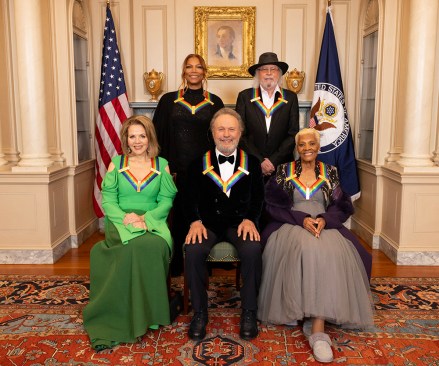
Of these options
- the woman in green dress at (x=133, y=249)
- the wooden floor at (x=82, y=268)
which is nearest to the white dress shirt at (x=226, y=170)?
the woman in green dress at (x=133, y=249)

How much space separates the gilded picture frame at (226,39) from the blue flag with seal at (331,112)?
35.4 inches

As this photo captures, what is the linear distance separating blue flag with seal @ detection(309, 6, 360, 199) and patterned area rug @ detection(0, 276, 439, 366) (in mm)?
2046

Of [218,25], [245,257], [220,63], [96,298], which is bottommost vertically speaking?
[96,298]

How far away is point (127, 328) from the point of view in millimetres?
3053

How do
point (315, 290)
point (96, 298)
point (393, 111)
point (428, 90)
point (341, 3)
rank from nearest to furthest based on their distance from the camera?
1. point (315, 290)
2. point (96, 298)
3. point (428, 90)
4. point (393, 111)
5. point (341, 3)

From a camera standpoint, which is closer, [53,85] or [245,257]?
[245,257]

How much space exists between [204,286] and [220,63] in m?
3.56

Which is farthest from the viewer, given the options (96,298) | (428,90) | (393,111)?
(393,111)

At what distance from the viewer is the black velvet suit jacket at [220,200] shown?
134 inches

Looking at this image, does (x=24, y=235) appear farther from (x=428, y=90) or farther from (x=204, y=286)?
(x=428, y=90)

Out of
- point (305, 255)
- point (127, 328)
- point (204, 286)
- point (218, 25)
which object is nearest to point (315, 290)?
point (305, 255)

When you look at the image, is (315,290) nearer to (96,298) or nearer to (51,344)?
(96,298)

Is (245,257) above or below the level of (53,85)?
below

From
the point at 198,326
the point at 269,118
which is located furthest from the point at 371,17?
the point at 198,326
